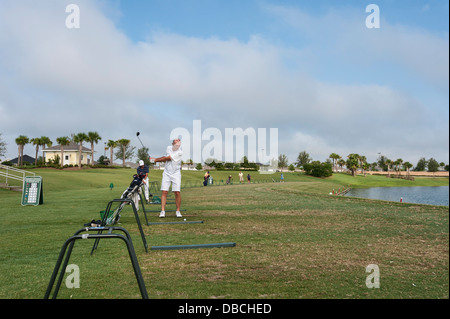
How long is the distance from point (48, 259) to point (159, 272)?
7.66 ft

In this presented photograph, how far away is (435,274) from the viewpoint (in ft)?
16.2

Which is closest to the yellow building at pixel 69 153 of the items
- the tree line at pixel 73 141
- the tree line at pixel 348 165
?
the tree line at pixel 73 141

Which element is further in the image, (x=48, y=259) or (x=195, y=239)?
(x=195, y=239)

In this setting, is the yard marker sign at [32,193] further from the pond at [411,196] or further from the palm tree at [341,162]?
the palm tree at [341,162]

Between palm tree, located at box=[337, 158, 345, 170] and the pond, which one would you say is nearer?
the pond

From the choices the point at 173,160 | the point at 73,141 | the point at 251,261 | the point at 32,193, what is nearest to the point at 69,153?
the point at 73,141

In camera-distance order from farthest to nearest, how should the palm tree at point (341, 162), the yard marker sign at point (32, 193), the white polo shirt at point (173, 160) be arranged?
the palm tree at point (341, 162) < the yard marker sign at point (32, 193) < the white polo shirt at point (173, 160)

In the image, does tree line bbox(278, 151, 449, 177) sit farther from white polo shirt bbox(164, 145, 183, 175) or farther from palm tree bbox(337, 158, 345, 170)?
white polo shirt bbox(164, 145, 183, 175)

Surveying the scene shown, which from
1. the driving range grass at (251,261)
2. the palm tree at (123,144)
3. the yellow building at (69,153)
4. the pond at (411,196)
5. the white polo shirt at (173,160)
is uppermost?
the palm tree at (123,144)

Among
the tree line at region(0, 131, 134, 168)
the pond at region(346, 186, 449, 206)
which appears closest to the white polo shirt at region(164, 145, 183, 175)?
the pond at region(346, 186, 449, 206)

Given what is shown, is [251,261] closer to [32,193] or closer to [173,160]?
[173,160]
